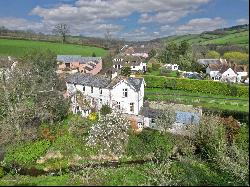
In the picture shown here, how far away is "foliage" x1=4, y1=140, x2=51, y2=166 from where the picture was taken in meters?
34.4

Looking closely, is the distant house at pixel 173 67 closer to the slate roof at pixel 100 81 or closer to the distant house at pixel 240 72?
the distant house at pixel 240 72

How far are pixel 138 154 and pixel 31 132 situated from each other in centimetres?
1297

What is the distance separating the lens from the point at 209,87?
64.9 meters

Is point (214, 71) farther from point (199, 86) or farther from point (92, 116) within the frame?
point (92, 116)

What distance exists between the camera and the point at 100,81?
4938 cm

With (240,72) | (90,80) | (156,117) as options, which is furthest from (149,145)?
(240,72)

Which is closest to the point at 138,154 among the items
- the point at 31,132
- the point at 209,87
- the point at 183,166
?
the point at 183,166

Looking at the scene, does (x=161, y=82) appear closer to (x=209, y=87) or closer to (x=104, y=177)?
(x=209, y=87)

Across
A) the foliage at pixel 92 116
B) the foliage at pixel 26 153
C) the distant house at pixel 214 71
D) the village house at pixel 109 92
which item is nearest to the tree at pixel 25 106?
the foliage at pixel 26 153

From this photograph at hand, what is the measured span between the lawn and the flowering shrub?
21518 millimetres

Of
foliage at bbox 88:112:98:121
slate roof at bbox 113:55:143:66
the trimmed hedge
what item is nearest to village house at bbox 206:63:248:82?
the trimmed hedge

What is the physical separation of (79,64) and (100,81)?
40445mm

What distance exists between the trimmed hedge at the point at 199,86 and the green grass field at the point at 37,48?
39151mm

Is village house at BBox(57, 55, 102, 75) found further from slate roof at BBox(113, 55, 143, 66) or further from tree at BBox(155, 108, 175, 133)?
tree at BBox(155, 108, 175, 133)
